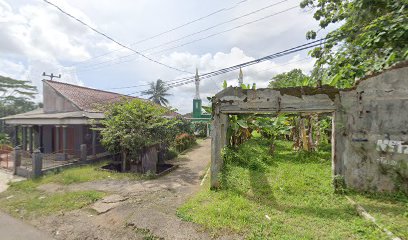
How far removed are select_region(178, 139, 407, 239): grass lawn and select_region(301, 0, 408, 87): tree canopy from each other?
3781 mm

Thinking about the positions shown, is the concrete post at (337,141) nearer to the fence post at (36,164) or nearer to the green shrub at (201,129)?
the fence post at (36,164)

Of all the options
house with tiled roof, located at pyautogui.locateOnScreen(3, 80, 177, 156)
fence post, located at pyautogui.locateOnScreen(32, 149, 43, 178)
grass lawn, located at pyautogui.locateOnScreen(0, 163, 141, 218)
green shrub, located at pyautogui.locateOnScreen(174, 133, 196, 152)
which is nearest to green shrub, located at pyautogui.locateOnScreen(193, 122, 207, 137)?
green shrub, located at pyautogui.locateOnScreen(174, 133, 196, 152)

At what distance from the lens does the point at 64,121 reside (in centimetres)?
1304

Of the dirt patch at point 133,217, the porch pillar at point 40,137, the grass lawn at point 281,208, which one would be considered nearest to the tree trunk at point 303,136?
the grass lawn at point 281,208

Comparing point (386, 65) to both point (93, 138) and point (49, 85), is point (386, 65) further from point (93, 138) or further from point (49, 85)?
point (49, 85)

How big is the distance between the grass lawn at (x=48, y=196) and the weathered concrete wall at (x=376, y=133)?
26.1 feet

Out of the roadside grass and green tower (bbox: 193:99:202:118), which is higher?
green tower (bbox: 193:99:202:118)

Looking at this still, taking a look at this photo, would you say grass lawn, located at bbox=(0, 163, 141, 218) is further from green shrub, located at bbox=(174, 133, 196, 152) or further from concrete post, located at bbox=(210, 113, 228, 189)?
green shrub, located at bbox=(174, 133, 196, 152)

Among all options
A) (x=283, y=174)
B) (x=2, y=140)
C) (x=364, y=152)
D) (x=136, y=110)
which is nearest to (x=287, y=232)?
(x=364, y=152)

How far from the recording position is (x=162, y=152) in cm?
1265

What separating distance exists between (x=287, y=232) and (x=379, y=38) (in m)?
5.71

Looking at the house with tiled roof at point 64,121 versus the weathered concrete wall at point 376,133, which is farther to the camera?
the house with tiled roof at point 64,121

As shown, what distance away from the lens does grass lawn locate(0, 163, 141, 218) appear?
6875 mm

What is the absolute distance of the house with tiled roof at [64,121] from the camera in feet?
43.5
